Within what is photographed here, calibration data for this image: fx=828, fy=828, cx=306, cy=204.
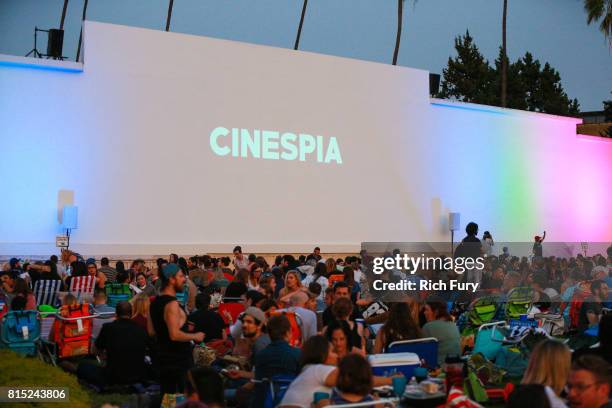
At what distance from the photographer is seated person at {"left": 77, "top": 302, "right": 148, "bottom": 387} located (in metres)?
7.12

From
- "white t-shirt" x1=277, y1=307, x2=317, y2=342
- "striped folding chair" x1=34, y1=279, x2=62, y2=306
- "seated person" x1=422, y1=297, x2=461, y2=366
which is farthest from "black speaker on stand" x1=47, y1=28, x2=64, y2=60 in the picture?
"seated person" x1=422, y1=297, x2=461, y2=366

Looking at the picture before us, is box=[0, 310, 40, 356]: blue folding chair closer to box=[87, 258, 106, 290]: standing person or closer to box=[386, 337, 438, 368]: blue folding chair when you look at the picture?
box=[386, 337, 438, 368]: blue folding chair

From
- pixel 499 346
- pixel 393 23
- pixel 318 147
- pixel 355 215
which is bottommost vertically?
pixel 499 346

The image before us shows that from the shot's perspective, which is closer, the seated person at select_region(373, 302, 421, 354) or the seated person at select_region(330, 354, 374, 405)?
the seated person at select_region(330, 354, 374, 405)

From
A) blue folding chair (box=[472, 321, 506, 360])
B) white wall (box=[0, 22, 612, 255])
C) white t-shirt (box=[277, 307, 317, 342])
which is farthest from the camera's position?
white wall (box=[0, 22, 612, 255])

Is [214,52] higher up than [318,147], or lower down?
higher up

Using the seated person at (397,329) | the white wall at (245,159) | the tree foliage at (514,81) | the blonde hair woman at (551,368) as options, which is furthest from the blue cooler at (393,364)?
the tree foliage at (514,81)

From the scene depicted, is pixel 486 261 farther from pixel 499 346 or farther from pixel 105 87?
pixel 105 87

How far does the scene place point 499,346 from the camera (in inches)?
318

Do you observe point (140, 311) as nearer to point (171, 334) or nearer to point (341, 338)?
point (171, 334)

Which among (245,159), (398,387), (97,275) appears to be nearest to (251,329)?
(398,387)

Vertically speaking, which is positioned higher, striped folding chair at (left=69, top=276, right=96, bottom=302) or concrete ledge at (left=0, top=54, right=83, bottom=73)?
concrete ledge at (left=0, top=54, right=83, bottom=73)

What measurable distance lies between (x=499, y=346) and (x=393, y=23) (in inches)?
1480

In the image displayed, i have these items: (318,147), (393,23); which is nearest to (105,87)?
(318,147)
